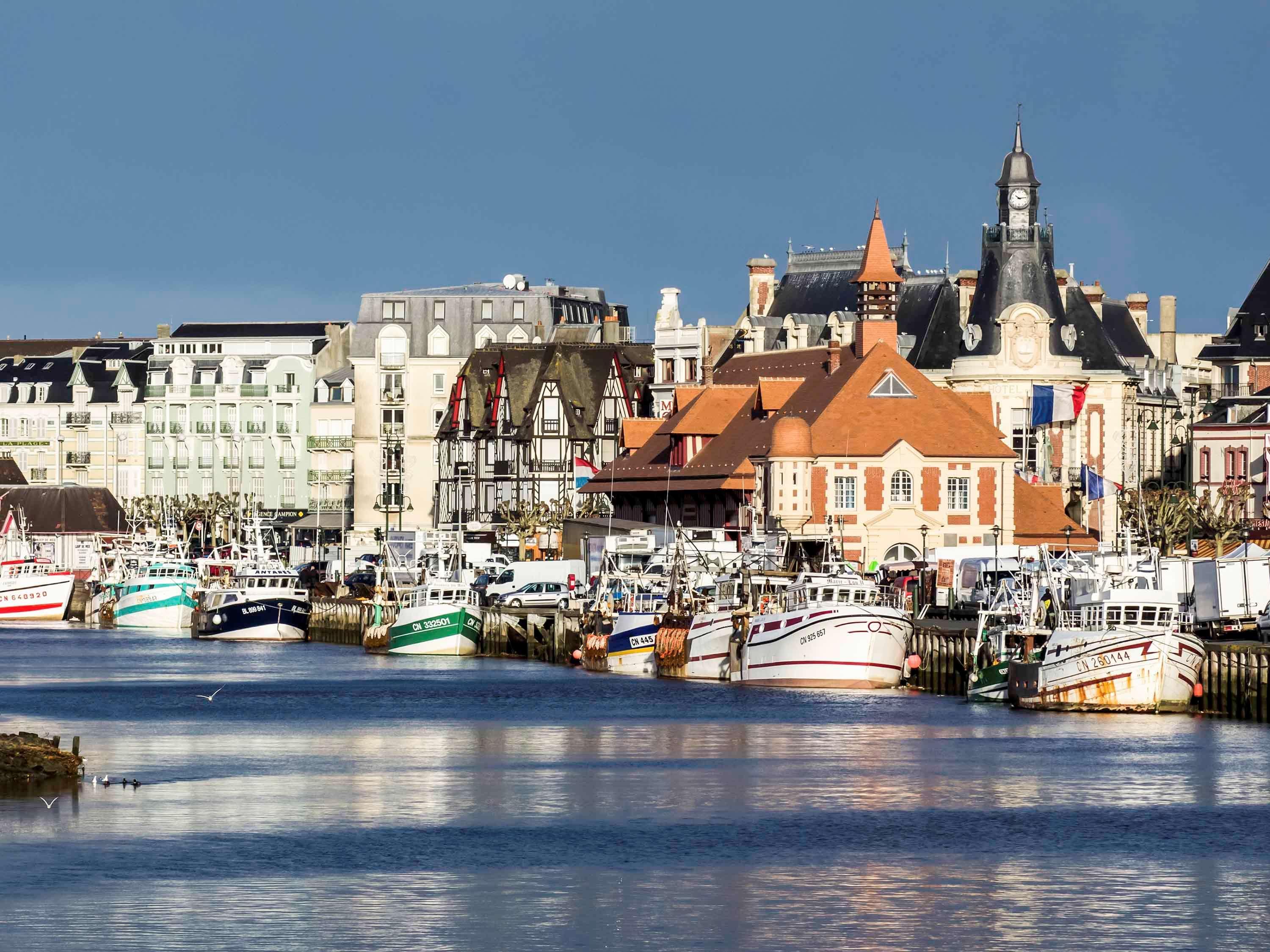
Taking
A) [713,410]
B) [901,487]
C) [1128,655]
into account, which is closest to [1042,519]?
[901,487]

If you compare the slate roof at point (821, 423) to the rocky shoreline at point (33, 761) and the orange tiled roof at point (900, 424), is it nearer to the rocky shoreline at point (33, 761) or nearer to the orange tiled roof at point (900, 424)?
the orange tiled roof at point (900, 424)

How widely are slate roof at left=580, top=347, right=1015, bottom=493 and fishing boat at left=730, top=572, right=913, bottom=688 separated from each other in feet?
126

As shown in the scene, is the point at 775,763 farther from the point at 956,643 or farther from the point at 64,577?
the point at 64,577

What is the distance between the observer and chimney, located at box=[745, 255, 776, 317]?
179 meters

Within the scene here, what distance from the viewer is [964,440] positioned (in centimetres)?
13925

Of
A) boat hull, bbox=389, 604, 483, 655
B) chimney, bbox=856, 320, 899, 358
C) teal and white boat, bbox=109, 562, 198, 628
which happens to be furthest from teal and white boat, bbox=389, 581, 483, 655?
chimney, bbox=856, 320, 899, 358

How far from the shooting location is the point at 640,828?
59062mm

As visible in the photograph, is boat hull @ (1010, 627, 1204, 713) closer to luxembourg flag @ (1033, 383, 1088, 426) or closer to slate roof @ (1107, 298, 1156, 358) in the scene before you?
luxembourg flag @ (1033, 383, 1088, 426)

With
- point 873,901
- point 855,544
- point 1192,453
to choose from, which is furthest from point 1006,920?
point 1192,453

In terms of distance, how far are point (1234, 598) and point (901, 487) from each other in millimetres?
43921

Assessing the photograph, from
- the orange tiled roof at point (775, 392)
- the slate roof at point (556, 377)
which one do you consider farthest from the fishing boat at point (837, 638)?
the slate roof at point (556, 377)

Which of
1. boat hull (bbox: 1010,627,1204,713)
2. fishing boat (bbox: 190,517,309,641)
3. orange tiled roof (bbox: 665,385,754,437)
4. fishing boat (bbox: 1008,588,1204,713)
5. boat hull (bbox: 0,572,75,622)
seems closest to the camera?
boat hull (bbox: 1010,627,1204,713)

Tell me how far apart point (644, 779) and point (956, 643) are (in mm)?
Answer: 31592

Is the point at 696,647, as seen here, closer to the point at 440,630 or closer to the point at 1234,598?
the point at 440,630
